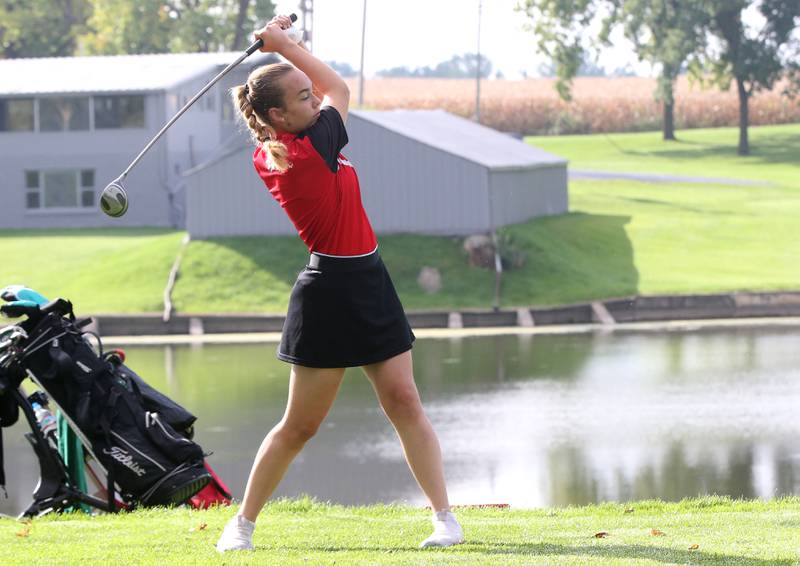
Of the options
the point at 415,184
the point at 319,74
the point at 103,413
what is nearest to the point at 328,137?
the point at 319,74

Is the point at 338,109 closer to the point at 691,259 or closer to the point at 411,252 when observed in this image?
the point at 411,252

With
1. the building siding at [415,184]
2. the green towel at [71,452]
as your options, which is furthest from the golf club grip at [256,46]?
the building siding at [415,184]

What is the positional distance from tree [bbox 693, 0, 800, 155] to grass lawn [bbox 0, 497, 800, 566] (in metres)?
58.5

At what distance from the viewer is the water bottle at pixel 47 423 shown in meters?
9.27

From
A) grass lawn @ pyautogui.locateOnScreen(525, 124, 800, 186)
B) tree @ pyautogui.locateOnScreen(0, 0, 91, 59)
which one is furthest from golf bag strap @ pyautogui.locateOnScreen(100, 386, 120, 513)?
tree @ pyautogui.locateOnScreen(0, 0, 91, 59)

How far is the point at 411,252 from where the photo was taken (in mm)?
32719

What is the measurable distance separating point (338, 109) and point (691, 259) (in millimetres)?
28464

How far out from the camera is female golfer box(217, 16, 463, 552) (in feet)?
21.3

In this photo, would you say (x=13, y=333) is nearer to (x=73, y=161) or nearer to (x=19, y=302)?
(x=19, y=302)

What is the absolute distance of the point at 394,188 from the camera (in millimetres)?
33812

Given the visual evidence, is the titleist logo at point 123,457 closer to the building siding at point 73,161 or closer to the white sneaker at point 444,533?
the white sneaker at point 444,533

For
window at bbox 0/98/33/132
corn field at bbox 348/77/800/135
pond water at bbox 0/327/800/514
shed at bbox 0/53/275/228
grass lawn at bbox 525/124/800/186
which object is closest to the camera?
pond water at bbox 0/327/800/514

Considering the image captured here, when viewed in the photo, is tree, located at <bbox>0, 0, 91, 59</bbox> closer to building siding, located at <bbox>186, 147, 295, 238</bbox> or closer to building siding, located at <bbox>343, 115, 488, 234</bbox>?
building siding, located at <bbox>186, 147, 295, 238</bbox>

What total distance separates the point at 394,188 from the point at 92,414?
82.9ft
